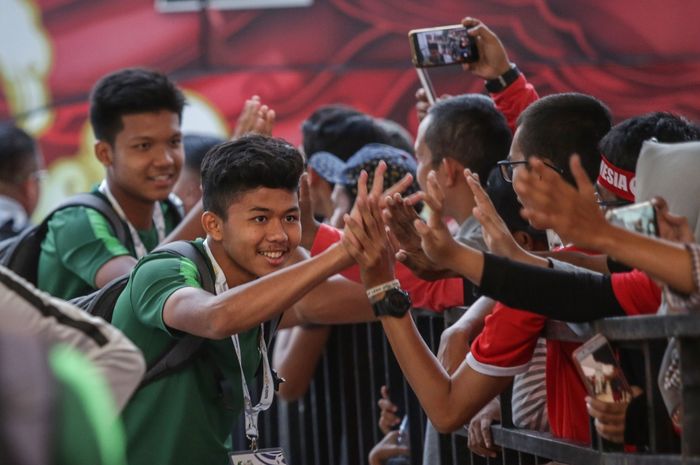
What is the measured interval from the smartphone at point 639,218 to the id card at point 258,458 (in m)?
1.41

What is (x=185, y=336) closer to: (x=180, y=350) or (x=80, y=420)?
(x=180, y=350)

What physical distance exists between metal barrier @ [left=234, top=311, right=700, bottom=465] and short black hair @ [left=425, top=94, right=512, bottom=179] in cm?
57

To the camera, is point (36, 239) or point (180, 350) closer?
point (180, 350)

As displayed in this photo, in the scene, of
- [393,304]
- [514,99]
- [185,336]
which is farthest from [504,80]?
[185,336]

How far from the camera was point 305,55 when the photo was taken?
398 inches

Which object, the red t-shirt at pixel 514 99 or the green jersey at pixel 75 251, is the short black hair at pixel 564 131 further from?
the green jersey at pixel 75 251

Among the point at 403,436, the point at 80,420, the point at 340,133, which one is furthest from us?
the point at 340,133

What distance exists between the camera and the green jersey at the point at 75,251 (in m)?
5.45

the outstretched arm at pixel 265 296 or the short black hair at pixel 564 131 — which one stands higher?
the short black hair at pixel 564 131

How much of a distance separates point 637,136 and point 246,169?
1165mm

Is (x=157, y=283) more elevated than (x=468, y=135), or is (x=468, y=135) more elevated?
(x=468, y=135)

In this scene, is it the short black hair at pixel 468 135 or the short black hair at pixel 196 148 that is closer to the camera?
the short black hair at pixel 468 135

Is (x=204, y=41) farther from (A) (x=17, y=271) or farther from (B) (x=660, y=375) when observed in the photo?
(B) (x=660, y=375)

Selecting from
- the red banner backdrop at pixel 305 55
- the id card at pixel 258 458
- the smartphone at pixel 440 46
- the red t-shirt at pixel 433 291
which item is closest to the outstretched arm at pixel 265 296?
the id card at pixel 258 458
